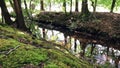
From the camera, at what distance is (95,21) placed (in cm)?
2522

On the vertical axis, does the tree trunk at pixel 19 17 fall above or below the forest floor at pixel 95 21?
above

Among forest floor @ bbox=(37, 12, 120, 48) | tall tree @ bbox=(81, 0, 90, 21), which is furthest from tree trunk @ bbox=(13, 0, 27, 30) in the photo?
tall tree @ bbox=(81, 0, 90, 21)

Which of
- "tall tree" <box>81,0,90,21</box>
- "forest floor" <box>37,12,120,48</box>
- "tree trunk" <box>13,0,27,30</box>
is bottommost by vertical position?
"forest floor" <box>37,12,120,48</box>

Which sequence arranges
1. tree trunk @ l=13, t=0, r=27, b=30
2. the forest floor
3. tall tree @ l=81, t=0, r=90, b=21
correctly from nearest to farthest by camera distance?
tree trunk @ l=13, t=0, r=27, b=30 → the forest floor → tall tree @ l=81, t=0, r=90, b=21

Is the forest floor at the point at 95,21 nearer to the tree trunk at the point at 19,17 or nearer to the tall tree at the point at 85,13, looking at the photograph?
the tall tree at the point at 85,13

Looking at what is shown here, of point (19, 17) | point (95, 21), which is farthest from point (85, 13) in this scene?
point (19, 17)

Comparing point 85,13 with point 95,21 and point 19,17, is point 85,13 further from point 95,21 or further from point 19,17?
point 19,17

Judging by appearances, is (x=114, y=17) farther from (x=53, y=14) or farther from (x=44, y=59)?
(x=44, y=59)

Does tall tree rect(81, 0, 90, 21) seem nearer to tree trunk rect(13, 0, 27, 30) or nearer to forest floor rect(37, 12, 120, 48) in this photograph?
forest floor rect(37, 12, 120, 48)

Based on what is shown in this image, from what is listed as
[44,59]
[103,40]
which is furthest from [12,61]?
[103,40]

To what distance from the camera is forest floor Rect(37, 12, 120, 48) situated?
22.6m

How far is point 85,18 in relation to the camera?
26.4 metres

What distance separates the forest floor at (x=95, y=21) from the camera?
22631mm

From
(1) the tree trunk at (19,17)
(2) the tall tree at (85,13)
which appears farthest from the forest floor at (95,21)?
(1) the tree trunk at (19,17)
